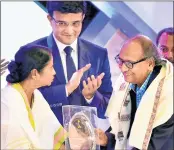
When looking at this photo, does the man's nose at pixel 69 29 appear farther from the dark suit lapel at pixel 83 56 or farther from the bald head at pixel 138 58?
the bald head at pixel 138 58

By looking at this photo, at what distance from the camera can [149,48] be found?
1.96 metres

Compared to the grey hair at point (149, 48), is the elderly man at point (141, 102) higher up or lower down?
lower down

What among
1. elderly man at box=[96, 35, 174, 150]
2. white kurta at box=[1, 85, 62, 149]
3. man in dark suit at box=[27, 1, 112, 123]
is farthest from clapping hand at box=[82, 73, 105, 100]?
white kurta at box=[1, 85, 62, 149]

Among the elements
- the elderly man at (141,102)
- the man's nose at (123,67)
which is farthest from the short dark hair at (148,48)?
the man's nose at (123,67)

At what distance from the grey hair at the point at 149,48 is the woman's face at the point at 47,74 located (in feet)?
1.61

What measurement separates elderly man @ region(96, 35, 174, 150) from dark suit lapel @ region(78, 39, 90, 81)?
18cm

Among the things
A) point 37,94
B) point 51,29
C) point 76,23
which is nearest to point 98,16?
point 76,23

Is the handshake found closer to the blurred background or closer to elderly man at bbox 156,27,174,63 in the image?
the blurred background

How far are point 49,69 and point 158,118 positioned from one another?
0.67m

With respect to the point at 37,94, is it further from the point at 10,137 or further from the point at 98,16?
the point at 98,16

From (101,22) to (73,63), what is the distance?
0.94ft

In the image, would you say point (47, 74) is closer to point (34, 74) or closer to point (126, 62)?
point (34, 74)

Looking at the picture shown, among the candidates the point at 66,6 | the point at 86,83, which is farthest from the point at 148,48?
the point at 66,6

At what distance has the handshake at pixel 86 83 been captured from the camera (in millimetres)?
1940
